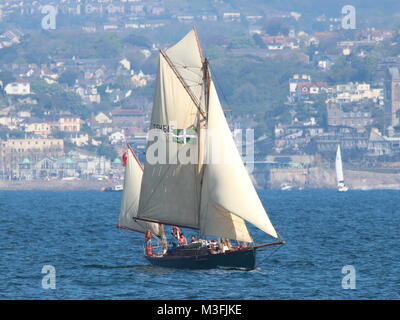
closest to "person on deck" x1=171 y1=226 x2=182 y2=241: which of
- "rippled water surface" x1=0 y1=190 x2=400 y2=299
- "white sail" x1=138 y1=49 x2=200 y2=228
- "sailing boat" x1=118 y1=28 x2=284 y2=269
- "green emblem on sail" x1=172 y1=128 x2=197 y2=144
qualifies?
"sailing boat" x1=118 y1=28 x2=284 y2=269

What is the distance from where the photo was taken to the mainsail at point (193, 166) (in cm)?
5806

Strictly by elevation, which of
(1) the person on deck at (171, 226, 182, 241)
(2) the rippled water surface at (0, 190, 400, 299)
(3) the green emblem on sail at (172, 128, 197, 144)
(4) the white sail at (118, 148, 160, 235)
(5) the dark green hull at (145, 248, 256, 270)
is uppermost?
(3) the green emblem on sail at (172, 128, 197, 144)

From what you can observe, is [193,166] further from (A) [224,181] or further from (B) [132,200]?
(B) [132,200]

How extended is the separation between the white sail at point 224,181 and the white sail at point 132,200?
6.46 m

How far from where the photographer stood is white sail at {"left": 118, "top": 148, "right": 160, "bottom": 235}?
64.9 m

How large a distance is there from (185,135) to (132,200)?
735cm

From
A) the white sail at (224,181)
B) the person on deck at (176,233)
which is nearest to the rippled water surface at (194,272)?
the person on deck at (176,233)

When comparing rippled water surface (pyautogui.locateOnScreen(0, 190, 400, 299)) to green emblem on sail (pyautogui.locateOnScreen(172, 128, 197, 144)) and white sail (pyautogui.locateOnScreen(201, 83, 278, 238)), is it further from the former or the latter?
green emblem on sail (pyautogui.locateOnScreen(172, 128, 197, 144))

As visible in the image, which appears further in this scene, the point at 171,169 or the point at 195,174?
the point at 171,169

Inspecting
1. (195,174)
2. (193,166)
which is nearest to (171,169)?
(193,166)

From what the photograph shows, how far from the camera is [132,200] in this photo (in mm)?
66062

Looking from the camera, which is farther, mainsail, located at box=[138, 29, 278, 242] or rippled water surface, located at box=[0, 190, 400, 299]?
mainsail, located at box=[138, 29, 278, 242]
